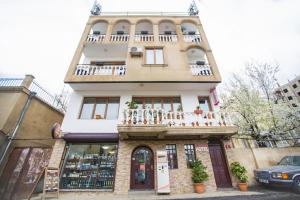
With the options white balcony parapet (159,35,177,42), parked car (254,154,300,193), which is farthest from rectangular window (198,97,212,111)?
white balcony parapet (159,35,177,42)

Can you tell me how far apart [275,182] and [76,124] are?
427 inches

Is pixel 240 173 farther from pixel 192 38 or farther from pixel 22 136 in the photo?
pixel 22 136

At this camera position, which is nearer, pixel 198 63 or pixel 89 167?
pixel 89 167

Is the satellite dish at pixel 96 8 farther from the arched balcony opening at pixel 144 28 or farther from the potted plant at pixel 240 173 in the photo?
the potted plant at pixel 240 173

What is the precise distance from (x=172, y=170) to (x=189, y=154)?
141cm

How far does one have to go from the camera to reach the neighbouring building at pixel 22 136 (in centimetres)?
690

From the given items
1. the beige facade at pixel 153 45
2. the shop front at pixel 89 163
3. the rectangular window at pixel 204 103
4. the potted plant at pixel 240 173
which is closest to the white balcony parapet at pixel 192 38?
the beige facade at pixel 153 45

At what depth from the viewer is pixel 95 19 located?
Answer: 12.7m

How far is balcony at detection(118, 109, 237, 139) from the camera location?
24.8ft

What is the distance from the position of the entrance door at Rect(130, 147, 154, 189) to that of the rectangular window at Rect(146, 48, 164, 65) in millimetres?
6203

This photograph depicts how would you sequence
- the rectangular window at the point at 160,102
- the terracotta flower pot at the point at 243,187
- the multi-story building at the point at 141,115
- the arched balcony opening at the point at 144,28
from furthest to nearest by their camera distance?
the arched balcony opening at the point at 144,28 < the rectangular window at the point at 160,102 < the multi-story building at the point at 141,115 < the terracotta flower pot at the point at 243,187

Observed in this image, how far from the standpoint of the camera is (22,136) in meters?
8.09

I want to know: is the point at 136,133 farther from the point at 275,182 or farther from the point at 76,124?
the point at 275,182

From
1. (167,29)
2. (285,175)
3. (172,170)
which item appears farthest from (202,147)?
(167,29)
